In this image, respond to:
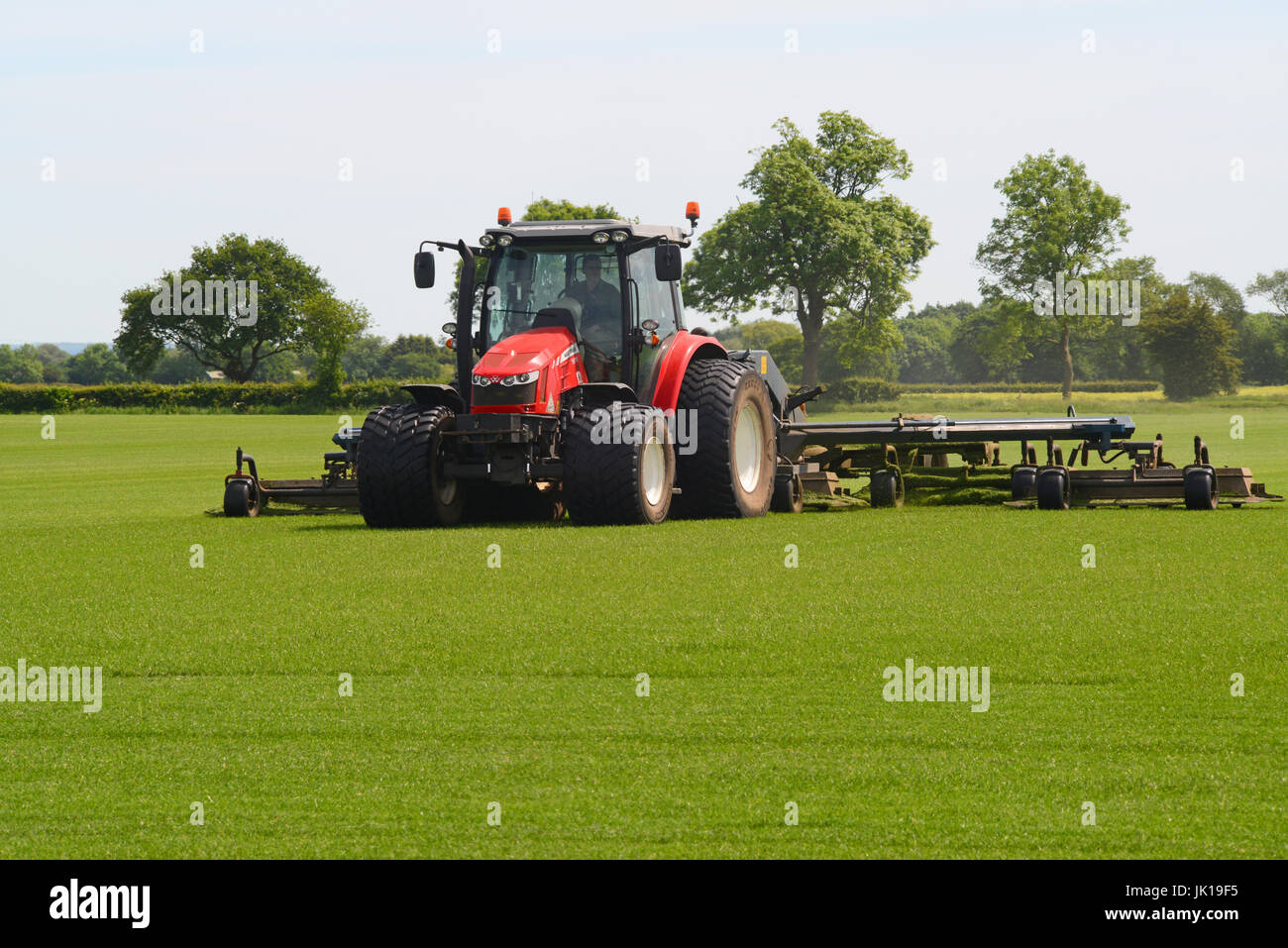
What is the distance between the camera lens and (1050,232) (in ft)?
245

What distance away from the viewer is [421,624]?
828cm

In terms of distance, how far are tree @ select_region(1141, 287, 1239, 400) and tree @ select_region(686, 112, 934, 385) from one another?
1942cm

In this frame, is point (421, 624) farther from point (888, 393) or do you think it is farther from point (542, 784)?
point (888, 393)

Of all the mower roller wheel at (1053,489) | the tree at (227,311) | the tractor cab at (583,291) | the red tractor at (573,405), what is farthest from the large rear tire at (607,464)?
the tree at (227,311)

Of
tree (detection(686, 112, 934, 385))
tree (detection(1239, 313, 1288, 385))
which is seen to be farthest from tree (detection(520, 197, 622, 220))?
tree (detection(1239, 313, 1288, 385))

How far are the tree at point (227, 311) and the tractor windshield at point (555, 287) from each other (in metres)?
80.8

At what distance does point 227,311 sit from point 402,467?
82295 millimetres

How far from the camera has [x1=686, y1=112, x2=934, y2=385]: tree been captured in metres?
69.1

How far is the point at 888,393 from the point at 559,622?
6572cm

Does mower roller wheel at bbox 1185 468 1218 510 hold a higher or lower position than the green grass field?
higher

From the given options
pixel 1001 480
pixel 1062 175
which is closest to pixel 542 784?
pixel 1001 480

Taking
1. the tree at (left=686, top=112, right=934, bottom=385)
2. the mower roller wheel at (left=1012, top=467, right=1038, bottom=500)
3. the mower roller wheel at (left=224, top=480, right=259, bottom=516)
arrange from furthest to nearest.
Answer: the tree at (left=686, top=112, right=934, bottom=385) → the mower roller wheel at (left=224, top=480, right=259, bottom=516) → the mower roller wheel at (left=1012, top=467, right=1038, bottom=500)

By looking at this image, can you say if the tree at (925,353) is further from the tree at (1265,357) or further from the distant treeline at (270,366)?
the distant treeline at (270,366)

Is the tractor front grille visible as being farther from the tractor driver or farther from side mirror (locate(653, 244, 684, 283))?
side mirror (locate(653, 244, 684, 283))
